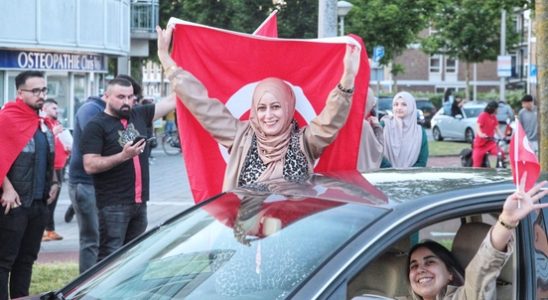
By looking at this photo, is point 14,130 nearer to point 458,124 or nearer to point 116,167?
point 116,167

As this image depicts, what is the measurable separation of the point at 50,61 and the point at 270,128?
2223 centimetres

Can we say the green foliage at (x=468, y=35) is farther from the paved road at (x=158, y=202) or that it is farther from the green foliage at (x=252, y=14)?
the paved road at (x=158, y=202)

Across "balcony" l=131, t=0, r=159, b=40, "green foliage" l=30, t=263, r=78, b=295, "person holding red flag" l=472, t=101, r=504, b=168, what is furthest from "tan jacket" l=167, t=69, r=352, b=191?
"balcony" l=131, t=0, r=159, b=40

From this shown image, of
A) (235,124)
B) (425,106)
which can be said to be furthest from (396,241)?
(425,106)

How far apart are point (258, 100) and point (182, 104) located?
0.82 meters

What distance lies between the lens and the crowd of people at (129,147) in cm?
612

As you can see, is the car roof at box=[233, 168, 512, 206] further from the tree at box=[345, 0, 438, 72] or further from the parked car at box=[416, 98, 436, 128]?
the parked car at box=[416, 98, 436, 128]

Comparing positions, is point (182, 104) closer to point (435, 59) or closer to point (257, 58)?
point (257, 58)

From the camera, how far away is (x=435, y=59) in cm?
9025

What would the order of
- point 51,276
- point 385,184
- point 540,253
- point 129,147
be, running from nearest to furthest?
point 540,253
point 385,184
point 129,147
point 51,276

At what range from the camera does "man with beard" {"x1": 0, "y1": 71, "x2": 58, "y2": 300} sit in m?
7.51

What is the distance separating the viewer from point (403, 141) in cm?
821

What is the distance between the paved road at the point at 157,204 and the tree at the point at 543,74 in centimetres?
518

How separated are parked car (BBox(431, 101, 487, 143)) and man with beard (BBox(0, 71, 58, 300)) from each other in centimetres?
3283
